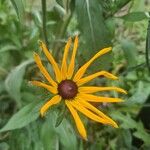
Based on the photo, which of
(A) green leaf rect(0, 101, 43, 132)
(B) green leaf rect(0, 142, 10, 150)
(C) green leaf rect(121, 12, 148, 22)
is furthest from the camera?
(B) green leaf rect(0, 142, 10, 150)

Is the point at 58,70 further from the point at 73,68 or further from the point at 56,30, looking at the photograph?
the point at 56,30

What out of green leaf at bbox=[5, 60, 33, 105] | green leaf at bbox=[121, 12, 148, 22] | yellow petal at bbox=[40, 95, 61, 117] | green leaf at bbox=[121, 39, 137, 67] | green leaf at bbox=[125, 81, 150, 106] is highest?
yellow petal at bbox=[40, 95, 61, 117]

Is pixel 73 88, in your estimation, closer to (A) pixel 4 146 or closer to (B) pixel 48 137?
(B) pixel 48 137

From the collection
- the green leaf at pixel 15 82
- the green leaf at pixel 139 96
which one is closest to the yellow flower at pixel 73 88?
the green leaf at pixel 15 82

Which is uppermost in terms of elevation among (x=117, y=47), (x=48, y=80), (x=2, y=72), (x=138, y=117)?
(x=48, y=80)

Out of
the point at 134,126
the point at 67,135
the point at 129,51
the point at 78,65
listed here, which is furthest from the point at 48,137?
the point at 129,51

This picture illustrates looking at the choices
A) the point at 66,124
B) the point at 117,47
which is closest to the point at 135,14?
the point at 66,124

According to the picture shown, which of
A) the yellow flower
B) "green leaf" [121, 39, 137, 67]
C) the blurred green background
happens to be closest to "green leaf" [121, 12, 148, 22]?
the blurred green background

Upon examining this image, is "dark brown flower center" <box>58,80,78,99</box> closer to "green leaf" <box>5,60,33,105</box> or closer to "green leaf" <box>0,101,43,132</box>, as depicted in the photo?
"green leaf" <box>0,101,43,132</box>
